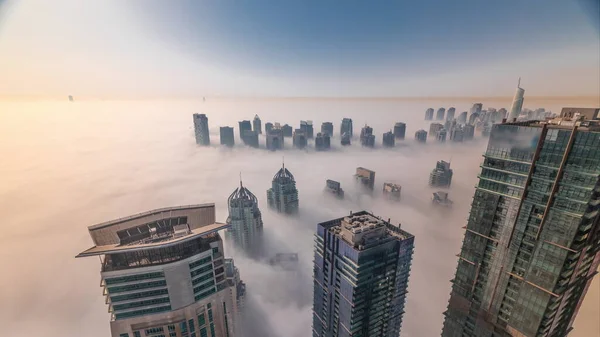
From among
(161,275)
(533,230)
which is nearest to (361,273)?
(533,230)

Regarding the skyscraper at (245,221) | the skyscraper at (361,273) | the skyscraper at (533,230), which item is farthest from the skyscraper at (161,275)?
the skyscraper at (245,221)

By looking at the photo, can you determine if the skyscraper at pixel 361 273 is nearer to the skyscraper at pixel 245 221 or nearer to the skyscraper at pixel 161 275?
the skyscraper at pixel 161 275

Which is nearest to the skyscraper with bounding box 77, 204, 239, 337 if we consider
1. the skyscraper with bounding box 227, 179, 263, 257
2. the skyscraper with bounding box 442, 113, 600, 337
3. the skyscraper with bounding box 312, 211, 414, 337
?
the skyscraper with bounding box 312, 211, 414, 337

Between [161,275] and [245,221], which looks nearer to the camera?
[161,275]

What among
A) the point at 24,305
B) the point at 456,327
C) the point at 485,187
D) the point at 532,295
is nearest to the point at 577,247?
the point at 532,295

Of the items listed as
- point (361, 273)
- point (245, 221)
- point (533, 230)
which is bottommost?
point (245, 221)

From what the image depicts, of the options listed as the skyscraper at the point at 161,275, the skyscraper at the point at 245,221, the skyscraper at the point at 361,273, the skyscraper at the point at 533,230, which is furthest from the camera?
the skyscraper at the point at 245,221

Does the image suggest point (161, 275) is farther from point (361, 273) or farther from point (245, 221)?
point (245, 221)

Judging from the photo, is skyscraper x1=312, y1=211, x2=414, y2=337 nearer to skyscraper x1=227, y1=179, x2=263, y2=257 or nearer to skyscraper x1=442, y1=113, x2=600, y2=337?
skyscraper x1=442, y1=113, x2=600, y2=337
